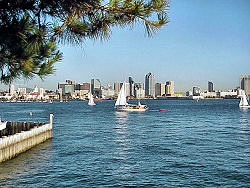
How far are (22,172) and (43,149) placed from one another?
1010cm

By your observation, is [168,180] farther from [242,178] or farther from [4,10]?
[4,10]

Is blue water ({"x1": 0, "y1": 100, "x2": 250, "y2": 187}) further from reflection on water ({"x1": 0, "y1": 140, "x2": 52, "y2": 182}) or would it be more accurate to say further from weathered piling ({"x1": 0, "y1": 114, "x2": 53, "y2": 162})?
weathered piling ({"x1": 0, "y1": 114, "x2": 53, "y2": 162})

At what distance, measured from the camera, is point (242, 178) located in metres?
20.5

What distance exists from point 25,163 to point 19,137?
13.4 ft

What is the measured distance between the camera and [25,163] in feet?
82.2

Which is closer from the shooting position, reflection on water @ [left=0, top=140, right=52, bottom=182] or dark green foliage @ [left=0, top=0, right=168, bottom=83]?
dark green foliage @ [left=0, top=0, right=168, bottom=83]

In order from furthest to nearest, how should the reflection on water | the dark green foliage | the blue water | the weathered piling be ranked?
1. the weathered piling
2. the reflection on water
3. the blue water
4. the dark green foliage

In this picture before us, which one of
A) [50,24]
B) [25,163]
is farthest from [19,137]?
[50,24]

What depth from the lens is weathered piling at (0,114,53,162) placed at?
2470 cm

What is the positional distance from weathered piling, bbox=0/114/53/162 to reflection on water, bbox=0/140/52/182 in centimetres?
56

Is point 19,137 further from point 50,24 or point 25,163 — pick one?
point 50,24

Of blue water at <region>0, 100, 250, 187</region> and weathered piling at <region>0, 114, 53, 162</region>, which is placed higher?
weathered piling at <region>0, 114, 53, 162</region>

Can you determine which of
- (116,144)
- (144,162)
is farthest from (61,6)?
(116,144)

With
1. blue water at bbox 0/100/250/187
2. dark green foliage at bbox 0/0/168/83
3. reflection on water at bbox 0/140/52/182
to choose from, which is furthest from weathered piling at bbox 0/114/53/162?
dark green foliage at bbox 0/0/168/83
